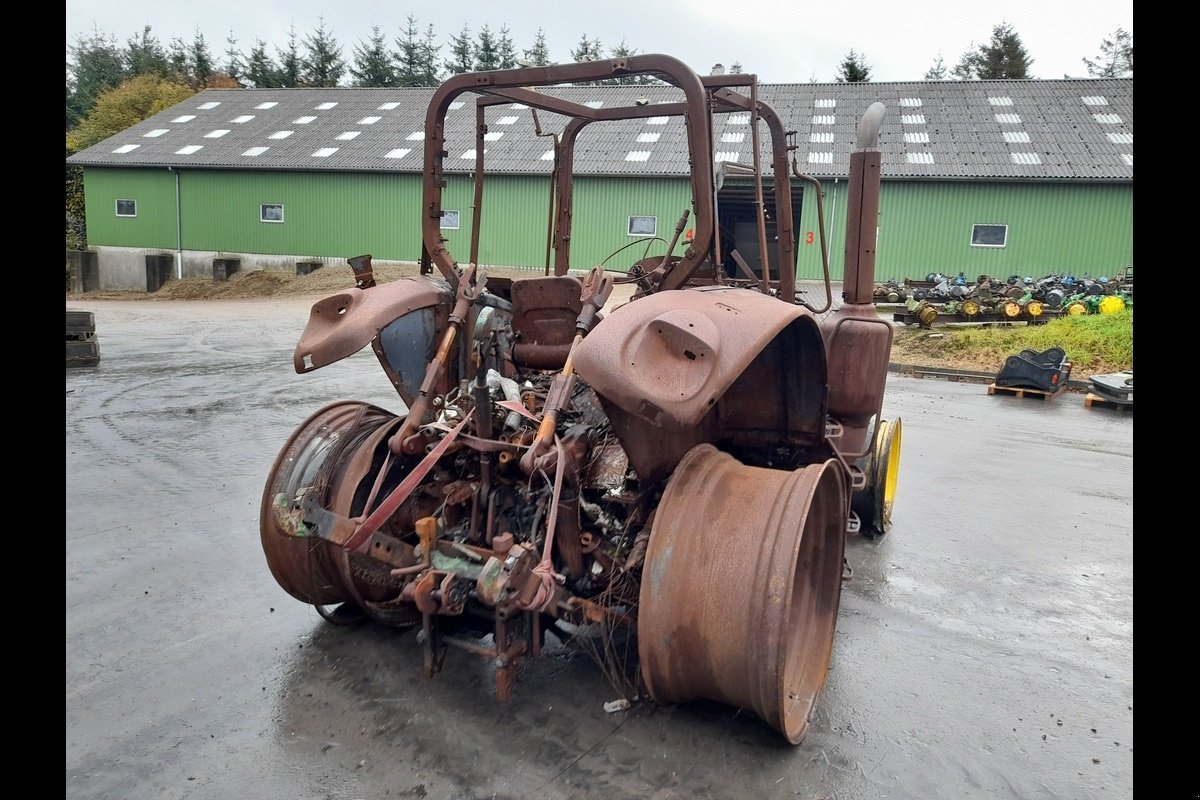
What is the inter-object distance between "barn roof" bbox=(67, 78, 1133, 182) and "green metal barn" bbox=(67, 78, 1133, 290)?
67 millimetres

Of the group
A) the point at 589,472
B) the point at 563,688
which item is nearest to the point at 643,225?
the point at 589,472

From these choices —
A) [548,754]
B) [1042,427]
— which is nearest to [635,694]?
[548,754]

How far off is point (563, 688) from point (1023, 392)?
9.98m

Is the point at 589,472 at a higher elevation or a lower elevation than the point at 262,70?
lower

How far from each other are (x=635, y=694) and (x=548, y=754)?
1.46 ft

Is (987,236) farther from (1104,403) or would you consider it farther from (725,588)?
(725,588)

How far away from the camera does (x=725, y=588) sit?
2.56 metres

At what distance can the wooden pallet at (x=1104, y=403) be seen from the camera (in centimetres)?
1038

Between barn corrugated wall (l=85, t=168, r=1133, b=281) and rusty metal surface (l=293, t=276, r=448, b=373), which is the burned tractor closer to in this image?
rusty metal surface (l=293, t=276, r=448, b=373)

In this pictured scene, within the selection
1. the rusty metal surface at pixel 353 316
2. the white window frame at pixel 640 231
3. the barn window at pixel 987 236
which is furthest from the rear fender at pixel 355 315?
the barn window at pixel 987 236

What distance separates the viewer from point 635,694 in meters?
3.07

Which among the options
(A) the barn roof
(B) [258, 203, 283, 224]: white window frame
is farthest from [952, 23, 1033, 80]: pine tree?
(B) [258, 203, 283, 224]: white window frame

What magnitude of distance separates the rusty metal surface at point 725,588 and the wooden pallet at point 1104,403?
375 inches

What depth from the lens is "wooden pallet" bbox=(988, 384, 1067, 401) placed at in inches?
436
